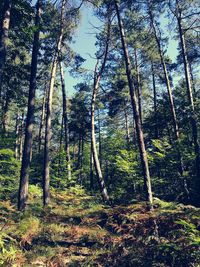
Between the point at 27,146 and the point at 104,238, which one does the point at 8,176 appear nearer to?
the point at 27,146

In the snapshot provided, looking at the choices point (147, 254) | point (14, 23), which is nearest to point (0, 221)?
point (147, 254)

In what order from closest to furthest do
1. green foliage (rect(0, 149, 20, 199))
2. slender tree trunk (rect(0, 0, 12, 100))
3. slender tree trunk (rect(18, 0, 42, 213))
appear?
slender tree trunk (rect(0, 0, 12, 100)) → slender tree trunk (rect(18, 0, 42, 213)) → green foliage (rect(0, 149, 20, 199))

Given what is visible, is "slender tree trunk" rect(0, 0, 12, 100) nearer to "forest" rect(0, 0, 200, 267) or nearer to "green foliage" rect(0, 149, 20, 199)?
"forest" rect(0, 0, 200, 267)

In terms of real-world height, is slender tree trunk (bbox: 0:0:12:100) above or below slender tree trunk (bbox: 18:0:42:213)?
above

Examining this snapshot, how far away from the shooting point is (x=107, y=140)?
3444 centimetres

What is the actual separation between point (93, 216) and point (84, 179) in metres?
24.9

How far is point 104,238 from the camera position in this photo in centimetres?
930

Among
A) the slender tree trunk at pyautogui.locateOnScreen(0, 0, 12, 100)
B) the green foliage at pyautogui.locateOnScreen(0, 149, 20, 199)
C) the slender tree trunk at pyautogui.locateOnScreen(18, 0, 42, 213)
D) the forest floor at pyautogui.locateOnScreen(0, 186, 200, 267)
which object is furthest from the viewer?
the green foliage at pyautogui.locateOnScreen(0, 149, 20, 199)

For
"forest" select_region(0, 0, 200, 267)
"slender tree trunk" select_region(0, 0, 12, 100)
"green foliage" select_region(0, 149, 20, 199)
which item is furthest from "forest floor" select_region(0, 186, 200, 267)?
"slender tree trunk" select_region(0, 0, 12, 100)

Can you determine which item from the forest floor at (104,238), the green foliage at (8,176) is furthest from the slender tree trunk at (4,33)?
the forest floor at (104,238)

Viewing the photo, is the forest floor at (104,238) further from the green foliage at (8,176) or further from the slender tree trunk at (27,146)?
the green foliage at (8,176)

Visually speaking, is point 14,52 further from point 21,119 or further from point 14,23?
point 21,119

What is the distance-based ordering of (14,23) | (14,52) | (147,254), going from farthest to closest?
(14,52)
(14,23)
(147,254)

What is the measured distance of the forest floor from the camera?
7.71 metres
